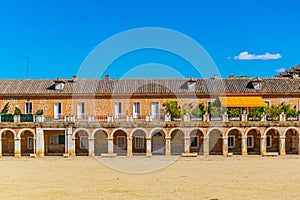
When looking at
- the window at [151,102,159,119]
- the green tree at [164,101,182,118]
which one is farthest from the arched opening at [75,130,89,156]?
the green tree at [164,101,182,118]

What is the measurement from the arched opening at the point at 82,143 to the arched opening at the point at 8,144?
688 cm

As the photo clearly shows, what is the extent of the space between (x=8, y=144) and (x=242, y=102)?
2602 cm

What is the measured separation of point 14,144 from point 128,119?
12.4 metres

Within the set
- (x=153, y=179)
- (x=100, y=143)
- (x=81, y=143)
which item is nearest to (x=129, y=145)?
(x=100, y=143)

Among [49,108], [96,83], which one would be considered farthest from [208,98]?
[49,108]

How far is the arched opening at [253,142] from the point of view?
55.3 m

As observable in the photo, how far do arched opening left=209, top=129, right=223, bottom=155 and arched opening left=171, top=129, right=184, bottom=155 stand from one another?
3.14 meters

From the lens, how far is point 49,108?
57469mm

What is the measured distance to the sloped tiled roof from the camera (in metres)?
57.7

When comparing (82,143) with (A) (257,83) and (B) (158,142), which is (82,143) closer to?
(B) (158,142)

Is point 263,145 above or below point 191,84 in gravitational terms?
below

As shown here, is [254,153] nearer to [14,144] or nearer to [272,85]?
[272,85]

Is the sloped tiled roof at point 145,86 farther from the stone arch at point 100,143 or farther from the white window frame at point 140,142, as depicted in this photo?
the white window frame at point 140,142

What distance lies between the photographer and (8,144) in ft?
180
